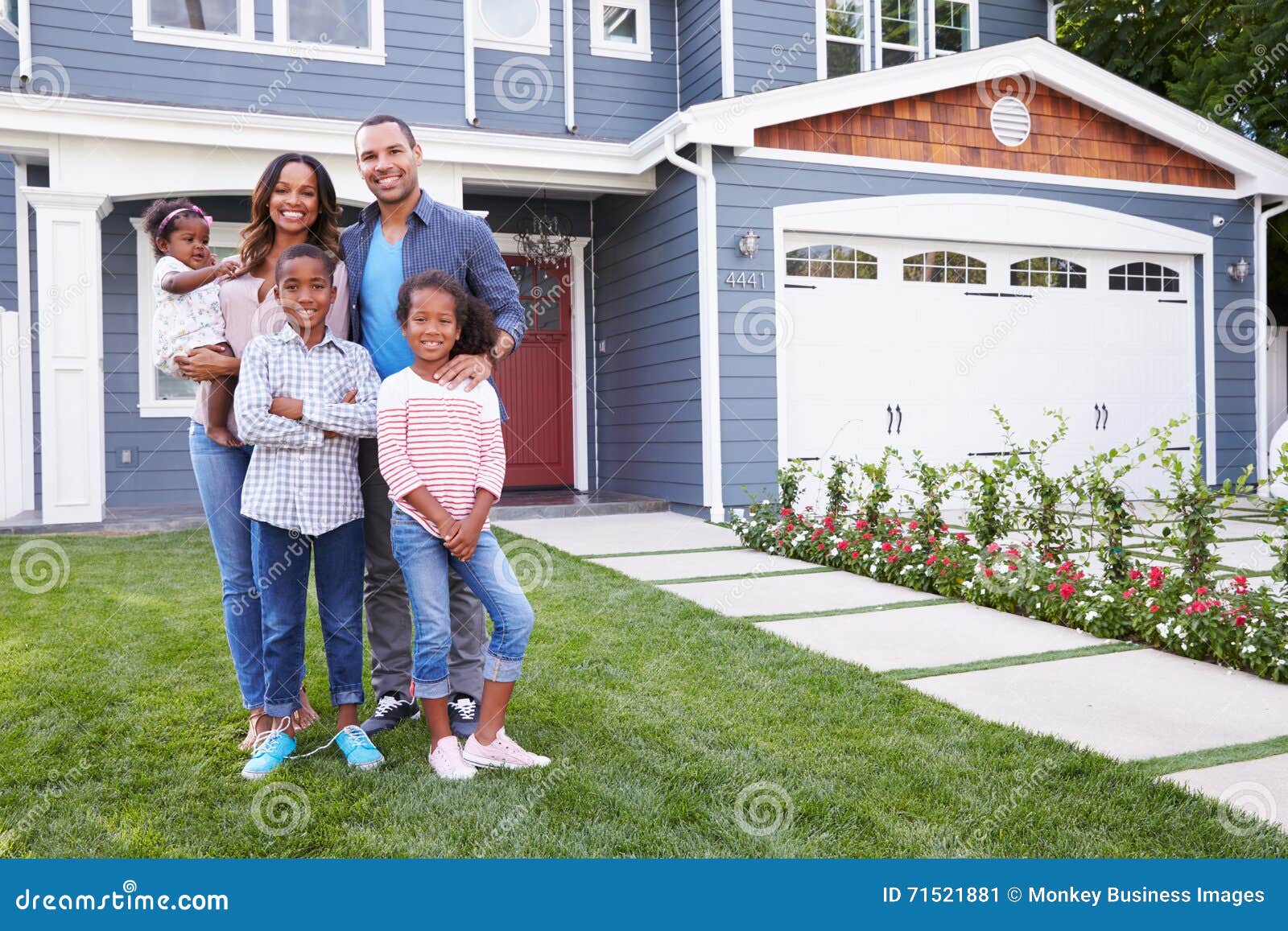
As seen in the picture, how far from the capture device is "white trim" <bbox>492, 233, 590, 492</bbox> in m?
9.53

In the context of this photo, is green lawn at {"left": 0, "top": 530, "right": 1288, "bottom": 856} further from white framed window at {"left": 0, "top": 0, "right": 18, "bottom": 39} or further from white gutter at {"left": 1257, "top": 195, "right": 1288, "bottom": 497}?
white gutter at {"left": 1257, "top": 195, "right": 1288, "bottom": 497}

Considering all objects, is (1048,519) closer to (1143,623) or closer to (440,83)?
(1143,623)

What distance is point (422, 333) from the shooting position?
2.47 metres

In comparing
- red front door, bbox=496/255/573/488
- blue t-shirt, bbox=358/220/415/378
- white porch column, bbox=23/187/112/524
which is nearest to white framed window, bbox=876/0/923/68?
red front door, bbox=496/255/573/488

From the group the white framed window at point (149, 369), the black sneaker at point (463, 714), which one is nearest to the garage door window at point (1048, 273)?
the white framed window at point (149, 369)

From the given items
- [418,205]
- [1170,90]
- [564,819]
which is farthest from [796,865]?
[1170,90]

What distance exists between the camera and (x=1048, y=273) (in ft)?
28.6

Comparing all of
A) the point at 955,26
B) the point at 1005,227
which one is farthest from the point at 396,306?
the point at 955,26

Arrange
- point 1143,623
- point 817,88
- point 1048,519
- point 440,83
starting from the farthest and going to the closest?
point 440,83, point 817,88, point 1048,519, point 1143,623

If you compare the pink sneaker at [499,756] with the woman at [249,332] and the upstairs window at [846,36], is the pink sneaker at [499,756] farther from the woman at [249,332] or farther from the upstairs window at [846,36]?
the upstairs window at [846,36]

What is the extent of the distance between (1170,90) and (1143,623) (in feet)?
30.5

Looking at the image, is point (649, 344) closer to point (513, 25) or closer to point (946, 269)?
point (946, 269)

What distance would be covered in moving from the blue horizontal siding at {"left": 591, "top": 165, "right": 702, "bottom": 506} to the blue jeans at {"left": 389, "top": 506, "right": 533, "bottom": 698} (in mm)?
5183

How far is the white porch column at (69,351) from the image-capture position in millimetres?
6781
